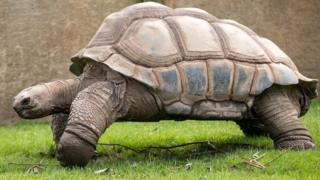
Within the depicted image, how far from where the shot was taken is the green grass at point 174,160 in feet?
13.9

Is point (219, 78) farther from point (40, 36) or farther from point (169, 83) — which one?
point (40, 36)

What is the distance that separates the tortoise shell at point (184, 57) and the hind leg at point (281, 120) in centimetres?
15

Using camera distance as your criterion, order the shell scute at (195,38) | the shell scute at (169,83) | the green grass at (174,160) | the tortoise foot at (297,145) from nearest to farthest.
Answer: the green grass at (174,160) < the shell scute at (169,83) < the shell scute at (195,38) < the tortoise foot at (297,145)

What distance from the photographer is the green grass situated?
424 centimetres

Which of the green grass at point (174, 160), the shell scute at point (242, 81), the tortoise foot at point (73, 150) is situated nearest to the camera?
the green grass at point (174, 160)

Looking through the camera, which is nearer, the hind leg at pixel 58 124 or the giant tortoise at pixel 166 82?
the giant tortoise at pixel 166 82

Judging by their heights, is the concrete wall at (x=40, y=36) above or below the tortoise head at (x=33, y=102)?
below

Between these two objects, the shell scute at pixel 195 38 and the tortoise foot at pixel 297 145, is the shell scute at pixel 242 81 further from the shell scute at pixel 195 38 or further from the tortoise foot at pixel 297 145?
the tortoise foot at pixel 297 145

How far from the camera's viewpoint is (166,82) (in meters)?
4.80

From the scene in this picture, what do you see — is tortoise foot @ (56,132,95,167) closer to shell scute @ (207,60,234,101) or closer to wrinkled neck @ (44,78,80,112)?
wrinkled neck @ (44,78,80,112)

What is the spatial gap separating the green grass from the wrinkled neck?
1.48 ft

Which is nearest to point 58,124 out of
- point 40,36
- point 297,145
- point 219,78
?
point 219,78

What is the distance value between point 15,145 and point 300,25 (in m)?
7.66

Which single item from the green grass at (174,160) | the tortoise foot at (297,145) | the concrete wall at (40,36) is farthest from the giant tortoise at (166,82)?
the concrete wall at (40,36)
